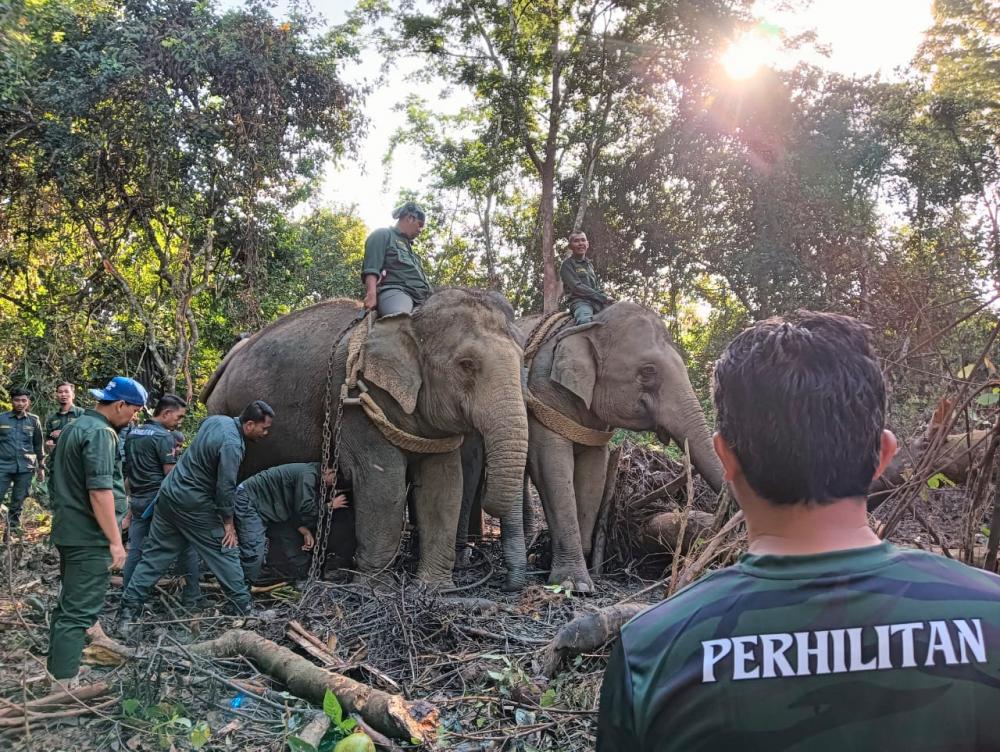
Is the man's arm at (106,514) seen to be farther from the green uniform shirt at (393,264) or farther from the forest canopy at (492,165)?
the forest canopy at (492,165)

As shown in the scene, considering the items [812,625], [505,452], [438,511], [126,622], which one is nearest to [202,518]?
[126,622]

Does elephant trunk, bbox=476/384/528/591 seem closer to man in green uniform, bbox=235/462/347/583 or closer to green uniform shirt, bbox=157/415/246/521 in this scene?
man in green uniform, bbox=235/462/347/583

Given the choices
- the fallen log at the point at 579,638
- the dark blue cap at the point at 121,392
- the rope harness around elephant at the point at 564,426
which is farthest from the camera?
the rope harness around elephant at the point at 564,426

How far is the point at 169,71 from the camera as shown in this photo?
43.7 feet

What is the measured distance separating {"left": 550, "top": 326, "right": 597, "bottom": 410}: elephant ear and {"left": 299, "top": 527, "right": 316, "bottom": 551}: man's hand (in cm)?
280

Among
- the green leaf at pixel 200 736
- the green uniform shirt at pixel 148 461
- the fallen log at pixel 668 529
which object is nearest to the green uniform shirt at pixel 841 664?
the green leaf at pixel 200 736

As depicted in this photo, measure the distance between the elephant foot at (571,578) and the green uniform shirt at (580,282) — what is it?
3.22 m

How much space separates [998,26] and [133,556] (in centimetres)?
1572

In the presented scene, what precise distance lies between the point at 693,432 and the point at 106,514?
16.5 ft

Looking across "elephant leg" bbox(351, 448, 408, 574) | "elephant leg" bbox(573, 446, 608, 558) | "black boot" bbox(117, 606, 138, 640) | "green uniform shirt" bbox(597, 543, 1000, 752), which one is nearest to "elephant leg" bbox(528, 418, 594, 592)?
"elephant leg" bbox(573, 446, 608, 558)

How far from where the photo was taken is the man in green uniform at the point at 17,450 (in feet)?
32.5

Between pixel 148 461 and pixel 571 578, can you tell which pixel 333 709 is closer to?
pixel 571 578

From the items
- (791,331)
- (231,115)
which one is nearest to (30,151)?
(231,115)

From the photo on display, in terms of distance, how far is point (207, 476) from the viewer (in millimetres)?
6156
